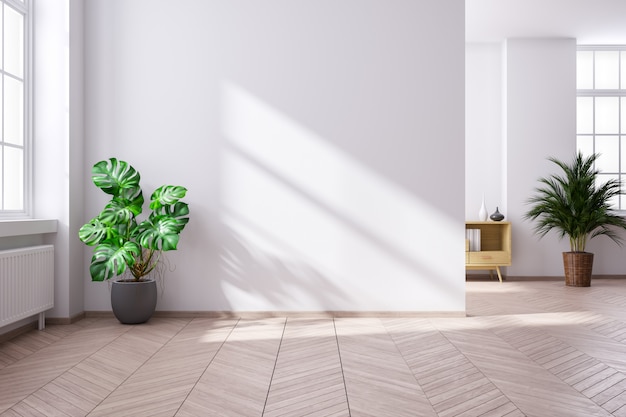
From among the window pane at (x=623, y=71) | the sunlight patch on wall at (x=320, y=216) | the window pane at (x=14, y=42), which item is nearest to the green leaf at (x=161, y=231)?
the sunlight patch on wall at (x=320, y=216)

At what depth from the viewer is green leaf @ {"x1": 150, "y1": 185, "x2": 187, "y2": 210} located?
393 centimetres

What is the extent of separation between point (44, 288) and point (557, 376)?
11.2 feet

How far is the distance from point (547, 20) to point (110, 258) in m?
5.49

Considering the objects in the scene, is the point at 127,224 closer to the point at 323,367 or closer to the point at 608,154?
the point at 323,367

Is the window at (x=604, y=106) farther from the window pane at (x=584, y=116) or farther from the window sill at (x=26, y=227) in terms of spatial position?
the window sill at (x=26, y=227)

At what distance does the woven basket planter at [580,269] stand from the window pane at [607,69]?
2.53 metres

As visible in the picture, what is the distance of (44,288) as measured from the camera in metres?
3.80

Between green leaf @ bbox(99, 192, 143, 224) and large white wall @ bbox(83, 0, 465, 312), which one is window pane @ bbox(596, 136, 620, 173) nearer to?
large white wall @ bbox(83, 0, 465, 312)

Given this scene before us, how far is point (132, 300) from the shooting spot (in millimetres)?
3869

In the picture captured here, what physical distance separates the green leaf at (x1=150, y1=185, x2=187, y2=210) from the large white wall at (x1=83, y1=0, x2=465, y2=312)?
0.99 ft

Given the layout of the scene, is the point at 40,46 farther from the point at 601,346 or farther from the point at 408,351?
the point at 601,346

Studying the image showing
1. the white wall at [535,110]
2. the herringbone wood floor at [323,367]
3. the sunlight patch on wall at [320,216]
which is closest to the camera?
the herringbone wood floor at [323,367]

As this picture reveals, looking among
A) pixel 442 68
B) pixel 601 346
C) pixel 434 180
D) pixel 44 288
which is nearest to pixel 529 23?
pixel 442 68

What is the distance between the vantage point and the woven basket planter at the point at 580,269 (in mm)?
6125
